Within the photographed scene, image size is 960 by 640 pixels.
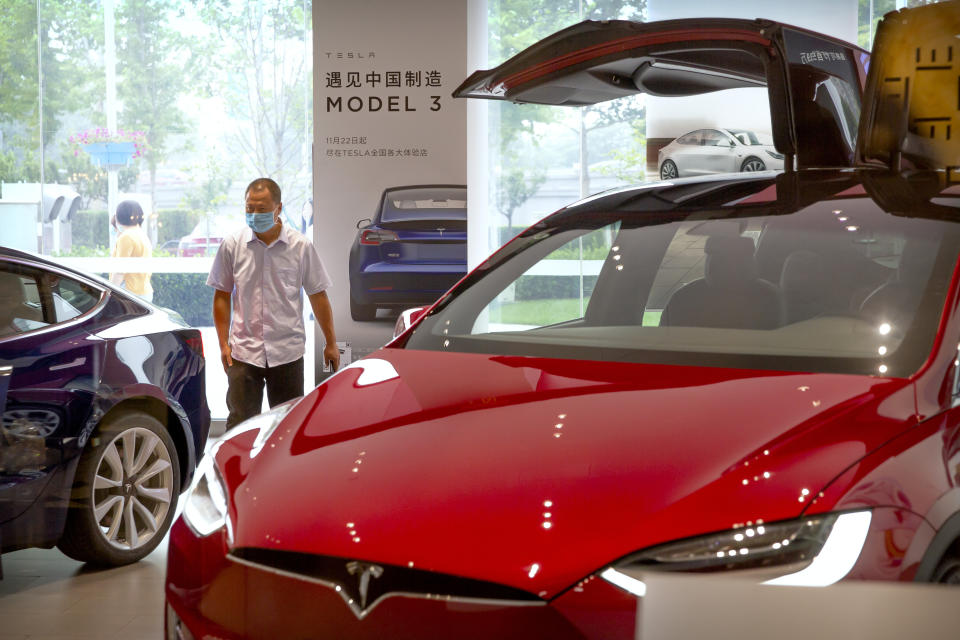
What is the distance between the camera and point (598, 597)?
1587mm

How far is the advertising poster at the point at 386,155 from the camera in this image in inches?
277

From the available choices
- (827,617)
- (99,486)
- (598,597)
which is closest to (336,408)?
(598,597)

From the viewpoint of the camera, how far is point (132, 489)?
4.45 metres

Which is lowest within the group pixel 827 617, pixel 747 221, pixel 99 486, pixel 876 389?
pixel 99 486

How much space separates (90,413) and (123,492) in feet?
1.32

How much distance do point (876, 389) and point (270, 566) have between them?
110 centimetres

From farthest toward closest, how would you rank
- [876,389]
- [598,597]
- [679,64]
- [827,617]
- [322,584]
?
1. [679,64]
2. [876,389]
3. [322,584]
4. [598,597]
5. [827,617]

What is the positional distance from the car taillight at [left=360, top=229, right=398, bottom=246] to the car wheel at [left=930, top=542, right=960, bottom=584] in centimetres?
551

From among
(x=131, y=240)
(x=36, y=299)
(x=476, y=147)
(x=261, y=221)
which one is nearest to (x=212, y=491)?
(x=36, y=299)

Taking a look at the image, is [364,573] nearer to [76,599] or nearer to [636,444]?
[636,444]

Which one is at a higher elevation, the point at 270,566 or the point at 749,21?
the point at 749,21

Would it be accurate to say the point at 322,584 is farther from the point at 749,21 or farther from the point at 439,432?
the point at 749,21

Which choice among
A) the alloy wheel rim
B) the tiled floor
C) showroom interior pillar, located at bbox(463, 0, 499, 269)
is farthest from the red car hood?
showroom interior pillar, located at bbox(463, 0, 499, 269)

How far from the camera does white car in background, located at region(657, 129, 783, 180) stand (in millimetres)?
7082
